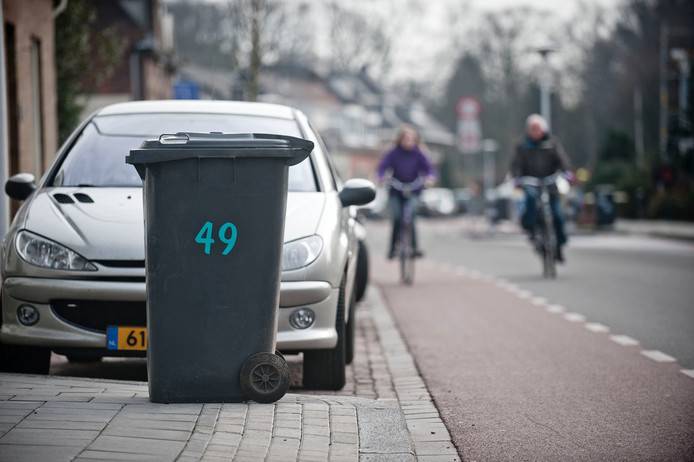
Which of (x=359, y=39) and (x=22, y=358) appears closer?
(x=22, y=358)

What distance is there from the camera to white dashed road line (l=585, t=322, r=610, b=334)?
9.76 m

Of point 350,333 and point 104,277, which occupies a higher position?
point 104,277

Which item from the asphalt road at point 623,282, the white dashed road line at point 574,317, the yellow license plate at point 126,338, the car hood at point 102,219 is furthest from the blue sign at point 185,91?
the yellow license plate at point 126,338

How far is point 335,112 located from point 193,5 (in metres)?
20.3

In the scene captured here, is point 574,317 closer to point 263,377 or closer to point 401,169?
point 401,169

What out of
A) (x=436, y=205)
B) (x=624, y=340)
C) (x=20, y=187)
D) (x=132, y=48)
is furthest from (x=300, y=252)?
(x=436, y=205)

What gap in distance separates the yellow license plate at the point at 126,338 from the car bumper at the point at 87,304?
0.15 ft

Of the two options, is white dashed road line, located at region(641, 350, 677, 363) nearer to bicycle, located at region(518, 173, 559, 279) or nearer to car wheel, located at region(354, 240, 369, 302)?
car wheel, located at region(354, 240, 369, 302)

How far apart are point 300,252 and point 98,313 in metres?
1.10

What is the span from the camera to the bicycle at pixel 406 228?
15141 mm

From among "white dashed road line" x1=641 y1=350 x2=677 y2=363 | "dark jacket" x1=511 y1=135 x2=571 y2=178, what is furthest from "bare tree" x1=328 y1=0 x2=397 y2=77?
"white dashed road line" x1=641 y1=350 x2=677 y2=363

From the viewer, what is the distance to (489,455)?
17.1 feet

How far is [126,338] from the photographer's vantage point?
645 cm

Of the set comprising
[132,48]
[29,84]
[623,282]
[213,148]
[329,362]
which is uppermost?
[132,48]
